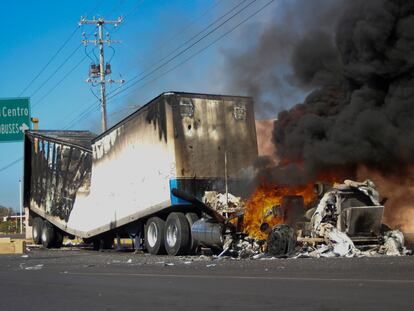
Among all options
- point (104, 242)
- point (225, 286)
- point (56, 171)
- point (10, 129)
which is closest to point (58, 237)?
point (56, 171)

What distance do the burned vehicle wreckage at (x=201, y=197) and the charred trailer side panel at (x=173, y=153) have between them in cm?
3

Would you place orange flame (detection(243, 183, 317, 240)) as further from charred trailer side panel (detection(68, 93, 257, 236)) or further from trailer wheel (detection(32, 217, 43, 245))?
trailer wheel (detection(32, 217, 43, 245))

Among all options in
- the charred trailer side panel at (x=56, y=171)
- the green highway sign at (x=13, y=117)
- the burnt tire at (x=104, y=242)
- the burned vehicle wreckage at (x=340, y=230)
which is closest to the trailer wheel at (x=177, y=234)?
the burned vehicle wreckage at (x=340, y=230)

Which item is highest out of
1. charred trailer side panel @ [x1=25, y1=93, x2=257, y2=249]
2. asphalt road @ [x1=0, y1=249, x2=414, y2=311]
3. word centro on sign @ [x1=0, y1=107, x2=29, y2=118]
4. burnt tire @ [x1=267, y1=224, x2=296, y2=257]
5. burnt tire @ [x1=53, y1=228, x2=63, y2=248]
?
word centro on sign @ [x1=0, y1=107, x2=29, y2=118]

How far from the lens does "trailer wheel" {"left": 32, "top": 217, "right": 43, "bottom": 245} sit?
27375mm

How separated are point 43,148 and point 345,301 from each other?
20672 mm

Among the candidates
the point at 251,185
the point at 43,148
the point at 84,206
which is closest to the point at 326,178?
the point at 251,185

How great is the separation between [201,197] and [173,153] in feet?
4.91

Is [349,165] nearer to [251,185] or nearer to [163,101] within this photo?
[251,185]

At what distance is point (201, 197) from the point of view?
16703 millimetres

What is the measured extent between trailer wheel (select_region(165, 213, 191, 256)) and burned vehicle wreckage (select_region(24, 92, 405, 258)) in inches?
1.1

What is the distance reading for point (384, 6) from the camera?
1523cm

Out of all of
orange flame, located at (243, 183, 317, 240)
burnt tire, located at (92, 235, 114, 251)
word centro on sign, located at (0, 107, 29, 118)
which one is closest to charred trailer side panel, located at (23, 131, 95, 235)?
word centro on sign, located at (0, 107, 29, 118)

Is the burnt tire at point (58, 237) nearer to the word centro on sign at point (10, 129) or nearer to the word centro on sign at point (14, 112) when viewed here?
the word centro on sign at point (10, 129)
